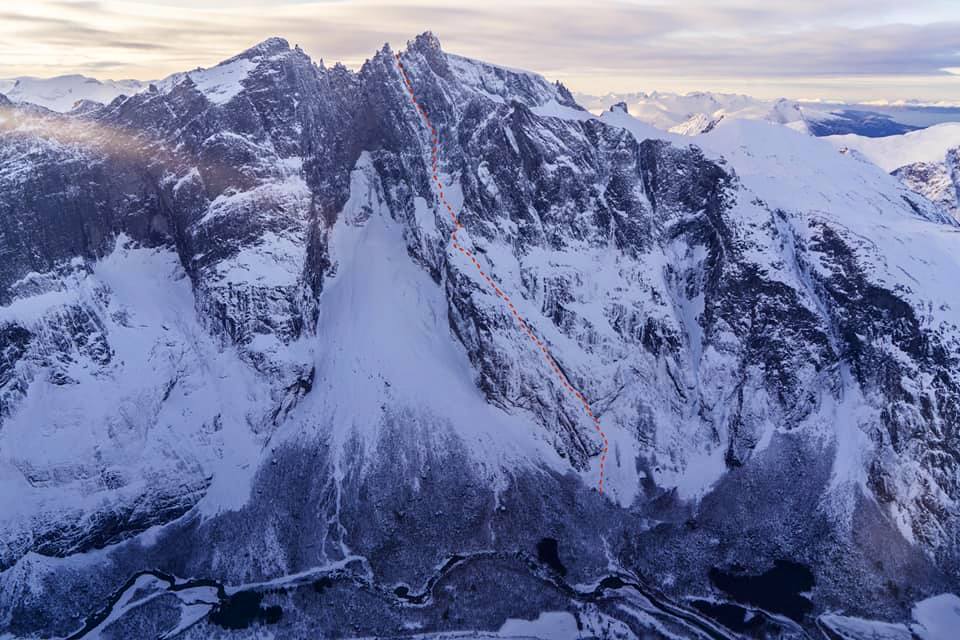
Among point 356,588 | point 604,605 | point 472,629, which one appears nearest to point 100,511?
point 356,588

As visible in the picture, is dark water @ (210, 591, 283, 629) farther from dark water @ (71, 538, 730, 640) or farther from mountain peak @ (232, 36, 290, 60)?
mountain peak @ (232, 36, 290, 60)

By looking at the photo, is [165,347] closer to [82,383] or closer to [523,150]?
[82,383]

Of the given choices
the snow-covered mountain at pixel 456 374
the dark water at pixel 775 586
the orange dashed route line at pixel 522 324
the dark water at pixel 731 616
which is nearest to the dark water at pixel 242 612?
the snow-covered mountain at pixel 456 374

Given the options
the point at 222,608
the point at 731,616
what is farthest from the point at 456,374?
the point at 731,616

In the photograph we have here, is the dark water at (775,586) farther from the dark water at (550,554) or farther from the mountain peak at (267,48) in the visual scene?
the mountain peak at (267,48)

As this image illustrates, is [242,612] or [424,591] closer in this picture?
[242,612]

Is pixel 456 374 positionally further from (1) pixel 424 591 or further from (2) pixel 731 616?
(2) pixel 731 616
